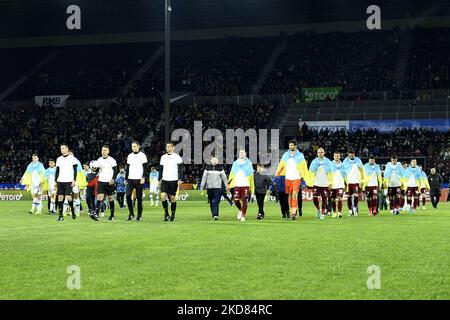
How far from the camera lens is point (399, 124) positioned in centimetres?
4812

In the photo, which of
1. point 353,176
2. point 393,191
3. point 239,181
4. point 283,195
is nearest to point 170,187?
point 239,181

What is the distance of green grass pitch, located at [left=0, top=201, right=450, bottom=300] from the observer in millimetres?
8695

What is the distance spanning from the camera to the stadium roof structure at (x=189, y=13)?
181 ft

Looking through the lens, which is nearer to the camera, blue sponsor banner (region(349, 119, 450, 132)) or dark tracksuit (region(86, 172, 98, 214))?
dark tracksuit (region(86, 172, 98, 214))

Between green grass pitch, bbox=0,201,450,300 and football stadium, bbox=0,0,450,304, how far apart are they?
1.9 inches

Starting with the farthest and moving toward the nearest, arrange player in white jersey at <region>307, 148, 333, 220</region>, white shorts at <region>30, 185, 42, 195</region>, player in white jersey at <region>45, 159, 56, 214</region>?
white shorts at <region>30, 185, 42, 195</region>, player in white jersey at <region>45, 159, 56, 214</region>, player in white jersey at <region>307, 148, 333, 220</region>

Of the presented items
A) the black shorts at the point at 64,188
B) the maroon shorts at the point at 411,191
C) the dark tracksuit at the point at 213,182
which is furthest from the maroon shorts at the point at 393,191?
the black shorts at the point at 64,188

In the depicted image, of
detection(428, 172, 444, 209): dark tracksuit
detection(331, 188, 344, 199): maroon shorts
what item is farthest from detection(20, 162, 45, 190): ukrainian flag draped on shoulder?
detection(428, 172, 444, 209): dark tracksuit

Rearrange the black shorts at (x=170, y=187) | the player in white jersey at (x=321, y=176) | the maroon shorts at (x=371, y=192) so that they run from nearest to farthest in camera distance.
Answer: the black shorts at (x=170, y=187) → the player in white jersey at (x=321, y=176) → the maroon shorts at (x=371, y=192)

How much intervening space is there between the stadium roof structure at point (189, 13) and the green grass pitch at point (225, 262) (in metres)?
39.0

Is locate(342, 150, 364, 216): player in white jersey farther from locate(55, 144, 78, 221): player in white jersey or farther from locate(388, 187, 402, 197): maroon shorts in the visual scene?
locate(55, 144, 78, 221): player in white jersey

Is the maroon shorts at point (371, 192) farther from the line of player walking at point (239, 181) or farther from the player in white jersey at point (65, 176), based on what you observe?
the player in white jersey at point (65, 176)

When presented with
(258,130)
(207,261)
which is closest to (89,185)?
(207,261)

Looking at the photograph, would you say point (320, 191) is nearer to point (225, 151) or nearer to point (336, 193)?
point (336, 193)
